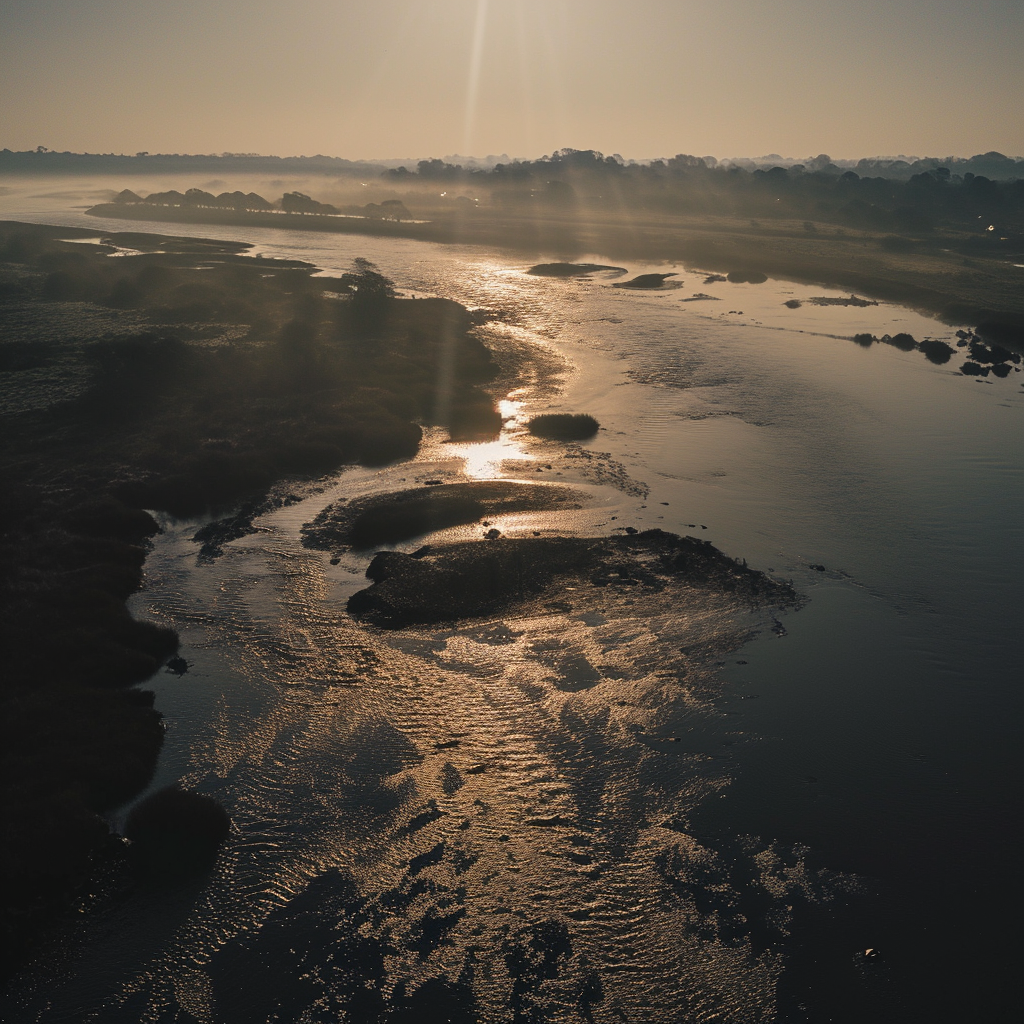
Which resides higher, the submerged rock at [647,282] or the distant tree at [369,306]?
the submerged rock at [647,282]

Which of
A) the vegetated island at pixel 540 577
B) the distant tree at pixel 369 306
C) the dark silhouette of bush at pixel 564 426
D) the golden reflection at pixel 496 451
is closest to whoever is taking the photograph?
the vegetated island at pixel 540 577

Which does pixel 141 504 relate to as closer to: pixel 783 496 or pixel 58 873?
pixel 58 873

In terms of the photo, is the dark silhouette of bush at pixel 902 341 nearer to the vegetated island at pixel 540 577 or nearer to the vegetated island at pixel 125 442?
the vegetated island at pixel 125 442

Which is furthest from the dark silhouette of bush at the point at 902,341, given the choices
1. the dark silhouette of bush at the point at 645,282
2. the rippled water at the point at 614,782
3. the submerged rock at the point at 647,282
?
the dark silhouette of bush at the point at 645,282

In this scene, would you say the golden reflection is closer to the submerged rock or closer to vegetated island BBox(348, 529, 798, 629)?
vegetated island BBox(348, 529, 798, 629)

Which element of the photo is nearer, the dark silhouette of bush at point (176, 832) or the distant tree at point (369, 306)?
the dark silhouette of bush at point (176, 832)

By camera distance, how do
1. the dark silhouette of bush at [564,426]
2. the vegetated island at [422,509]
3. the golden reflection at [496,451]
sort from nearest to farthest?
the vegetated island at [422,509], the golden reflection at [496,451], the dark silhouette of bush at [564,426]
